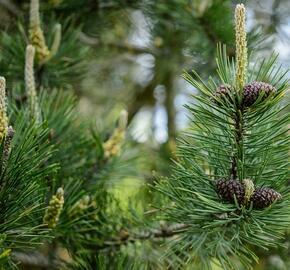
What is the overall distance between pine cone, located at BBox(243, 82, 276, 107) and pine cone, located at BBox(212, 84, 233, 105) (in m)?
0.01

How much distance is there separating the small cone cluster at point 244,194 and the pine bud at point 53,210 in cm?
17

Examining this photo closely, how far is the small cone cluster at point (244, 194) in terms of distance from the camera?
1.92 ft

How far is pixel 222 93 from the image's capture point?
567mm

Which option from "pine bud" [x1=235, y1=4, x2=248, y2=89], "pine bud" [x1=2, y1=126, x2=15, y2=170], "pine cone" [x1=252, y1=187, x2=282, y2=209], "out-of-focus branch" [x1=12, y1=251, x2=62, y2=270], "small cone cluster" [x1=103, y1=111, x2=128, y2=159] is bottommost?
"out-of-focus branch" [x1=12, y1=251, x2=62, y2=270]

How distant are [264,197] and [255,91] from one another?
104 millimetres

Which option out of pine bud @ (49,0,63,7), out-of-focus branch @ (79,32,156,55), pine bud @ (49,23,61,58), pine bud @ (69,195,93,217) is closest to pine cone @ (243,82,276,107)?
pine bud @ (69,195,93,217)

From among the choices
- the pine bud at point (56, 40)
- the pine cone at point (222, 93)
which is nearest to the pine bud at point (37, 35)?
the pine bud at point (56, 40)

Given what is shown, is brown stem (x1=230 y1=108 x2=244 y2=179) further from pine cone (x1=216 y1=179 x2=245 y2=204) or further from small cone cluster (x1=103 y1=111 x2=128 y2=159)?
small cone cluster (x1=103 y1=111 x2=128 y2=159)

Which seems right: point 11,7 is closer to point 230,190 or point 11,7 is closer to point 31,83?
point 31,83

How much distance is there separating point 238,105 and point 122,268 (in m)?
0.27

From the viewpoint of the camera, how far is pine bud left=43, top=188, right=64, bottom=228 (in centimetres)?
65

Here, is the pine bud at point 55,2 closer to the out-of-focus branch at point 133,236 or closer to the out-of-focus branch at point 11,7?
the out-of-focus branch at point 11,7

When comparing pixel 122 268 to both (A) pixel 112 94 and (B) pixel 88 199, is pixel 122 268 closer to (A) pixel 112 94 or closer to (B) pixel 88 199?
(B) pixel 88 199

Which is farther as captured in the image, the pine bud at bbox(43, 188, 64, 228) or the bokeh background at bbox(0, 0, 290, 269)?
the bokeh background at bbox(0, 0, 290, 269)
